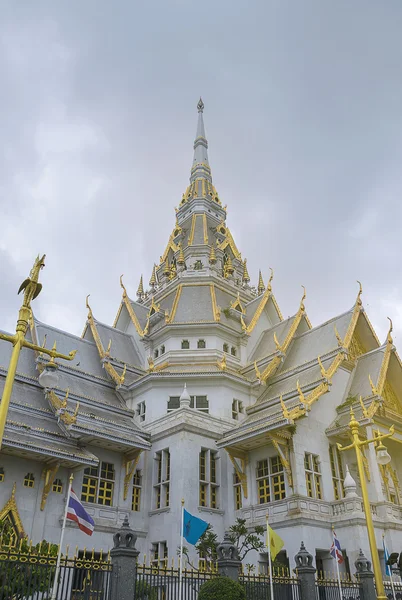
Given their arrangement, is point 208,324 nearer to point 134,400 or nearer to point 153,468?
point 134,400

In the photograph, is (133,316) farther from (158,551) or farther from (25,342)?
(25,342)

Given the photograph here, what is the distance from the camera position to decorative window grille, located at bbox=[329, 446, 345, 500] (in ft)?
69.0

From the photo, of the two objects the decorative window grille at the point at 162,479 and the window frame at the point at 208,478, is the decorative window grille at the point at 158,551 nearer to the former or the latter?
the decorative window grille at the point at 162,479

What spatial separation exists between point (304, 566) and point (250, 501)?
300 inches

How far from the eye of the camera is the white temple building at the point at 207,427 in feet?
62.3

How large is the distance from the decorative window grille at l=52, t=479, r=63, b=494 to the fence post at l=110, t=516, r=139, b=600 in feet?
32.3

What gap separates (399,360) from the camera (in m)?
25.0

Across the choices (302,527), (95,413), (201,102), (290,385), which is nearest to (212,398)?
(290,385)

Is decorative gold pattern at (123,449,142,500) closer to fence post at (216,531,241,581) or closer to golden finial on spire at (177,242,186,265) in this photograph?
fence post at (216,531,241,581)

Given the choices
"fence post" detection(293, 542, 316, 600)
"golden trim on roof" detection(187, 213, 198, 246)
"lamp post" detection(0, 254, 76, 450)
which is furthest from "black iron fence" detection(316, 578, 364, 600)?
"golden trim on roof" detection(187, 213, 198, 246)

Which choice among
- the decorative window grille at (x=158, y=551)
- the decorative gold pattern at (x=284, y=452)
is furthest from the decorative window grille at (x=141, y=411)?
the decorative gold pattern at (x=284, y=452)

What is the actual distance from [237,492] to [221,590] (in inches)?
455

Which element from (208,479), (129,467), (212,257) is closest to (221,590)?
(208,479)

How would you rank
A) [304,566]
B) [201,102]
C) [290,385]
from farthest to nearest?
[201,102] → [290,385] → [304,566]
